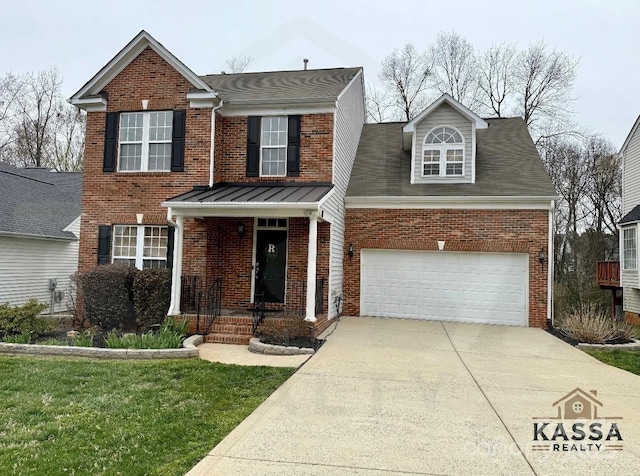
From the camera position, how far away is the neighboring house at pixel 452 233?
12.3 meters

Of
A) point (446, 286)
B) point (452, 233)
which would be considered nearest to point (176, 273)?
point (446, 286)

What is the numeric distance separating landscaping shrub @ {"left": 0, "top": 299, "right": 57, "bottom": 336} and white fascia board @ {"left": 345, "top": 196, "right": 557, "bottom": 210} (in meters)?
8.30

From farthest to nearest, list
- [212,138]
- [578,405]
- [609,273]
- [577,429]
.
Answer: [609,273] < [212,138] < [578,405] < [577,429]

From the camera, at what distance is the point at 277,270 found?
11.8 meters

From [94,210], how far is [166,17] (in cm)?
613

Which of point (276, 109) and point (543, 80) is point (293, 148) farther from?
point (543, 80)

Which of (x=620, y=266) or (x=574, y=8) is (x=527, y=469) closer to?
(x=574, y=8)

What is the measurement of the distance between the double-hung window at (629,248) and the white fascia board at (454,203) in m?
6.61

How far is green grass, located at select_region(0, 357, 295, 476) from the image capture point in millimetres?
3857

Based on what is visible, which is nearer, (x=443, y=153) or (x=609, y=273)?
(x=443, y=153)

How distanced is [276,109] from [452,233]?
6.06m

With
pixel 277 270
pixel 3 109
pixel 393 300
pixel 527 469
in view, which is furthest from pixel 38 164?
pixel 527 469

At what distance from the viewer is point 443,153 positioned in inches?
534

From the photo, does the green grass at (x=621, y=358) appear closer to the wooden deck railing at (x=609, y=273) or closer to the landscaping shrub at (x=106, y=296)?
the wooden deck railing at (x=609, y=273)
